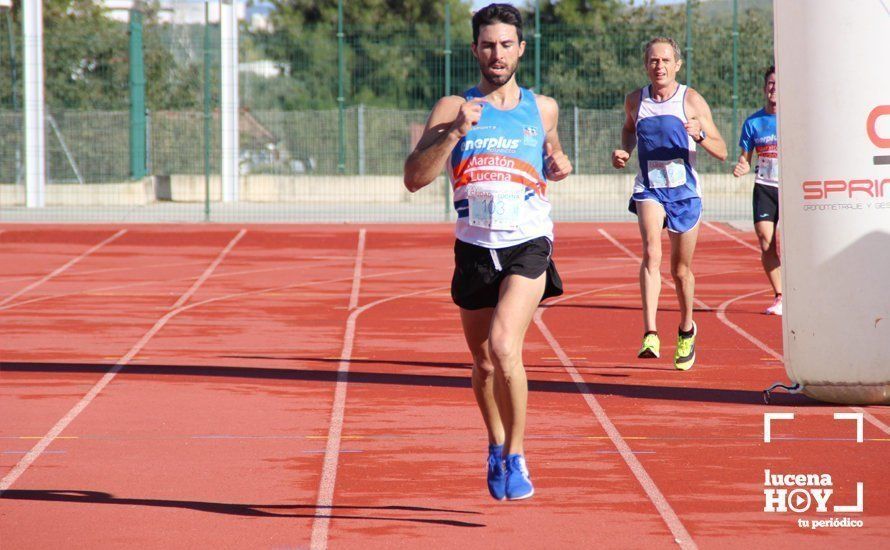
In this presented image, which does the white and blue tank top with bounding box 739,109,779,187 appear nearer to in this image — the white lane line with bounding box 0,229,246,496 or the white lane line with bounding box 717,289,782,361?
the white lane line with bounding box 717,289,782,361

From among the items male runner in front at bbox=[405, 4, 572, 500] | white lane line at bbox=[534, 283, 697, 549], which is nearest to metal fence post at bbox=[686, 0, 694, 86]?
white lane line at bbox=[534, 283, 697, 549]

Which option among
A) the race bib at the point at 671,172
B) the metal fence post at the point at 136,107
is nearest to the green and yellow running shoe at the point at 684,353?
the race bib at the point at 671,172

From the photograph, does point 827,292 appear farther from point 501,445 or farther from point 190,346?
point 190,346

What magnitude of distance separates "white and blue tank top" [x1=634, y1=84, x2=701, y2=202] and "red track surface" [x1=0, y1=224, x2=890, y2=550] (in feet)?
3.88

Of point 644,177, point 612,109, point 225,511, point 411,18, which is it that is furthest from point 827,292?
point 411,18

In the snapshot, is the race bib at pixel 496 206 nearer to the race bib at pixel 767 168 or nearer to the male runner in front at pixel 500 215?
the male runner in front at pixel 500 215

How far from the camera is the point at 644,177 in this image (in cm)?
969

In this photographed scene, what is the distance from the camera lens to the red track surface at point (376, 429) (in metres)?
5.61

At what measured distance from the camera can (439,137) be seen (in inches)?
220

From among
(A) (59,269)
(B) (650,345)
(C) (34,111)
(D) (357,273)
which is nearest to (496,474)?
(B) (650,345)

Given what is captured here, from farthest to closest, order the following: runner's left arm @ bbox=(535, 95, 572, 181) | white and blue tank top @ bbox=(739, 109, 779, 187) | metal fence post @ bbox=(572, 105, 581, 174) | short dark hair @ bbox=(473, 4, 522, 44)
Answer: metal fence post @ bbox=(572, 105, 581, 174)
white and blue tank top @ bbox=(739, 109, 779, 187)
runner's left arm @ bbox=(535, 95, 572, 181)
short dark hair @ bbox=(473, 4, 522, 44)

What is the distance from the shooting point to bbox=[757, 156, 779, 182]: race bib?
12516mm

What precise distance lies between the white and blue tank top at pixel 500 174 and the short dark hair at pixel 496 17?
0.30 metres

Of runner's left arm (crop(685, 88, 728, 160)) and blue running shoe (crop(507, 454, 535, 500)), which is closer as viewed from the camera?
blue running shoe (crop(507, 454, 535, 500))
